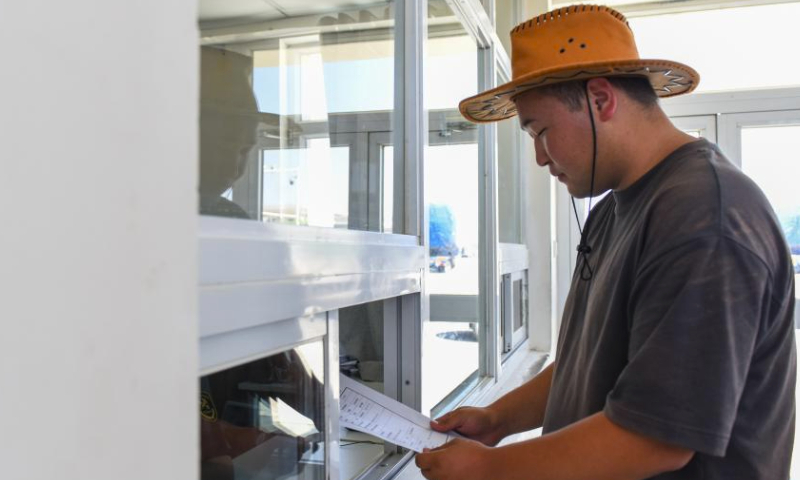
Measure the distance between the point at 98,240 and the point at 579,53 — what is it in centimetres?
79

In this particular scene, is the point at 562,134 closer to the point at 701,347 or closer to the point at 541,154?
the point at 541,154

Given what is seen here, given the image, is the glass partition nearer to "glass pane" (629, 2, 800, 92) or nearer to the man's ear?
"glass pane" (629, 2, 800, 92)

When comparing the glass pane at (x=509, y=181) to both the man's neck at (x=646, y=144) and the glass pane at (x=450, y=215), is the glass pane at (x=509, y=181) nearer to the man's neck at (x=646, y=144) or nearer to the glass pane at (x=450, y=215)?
the glass pane at (x=450, y=215)

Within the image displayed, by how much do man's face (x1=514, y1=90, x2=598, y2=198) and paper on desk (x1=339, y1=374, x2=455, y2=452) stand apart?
468 mm

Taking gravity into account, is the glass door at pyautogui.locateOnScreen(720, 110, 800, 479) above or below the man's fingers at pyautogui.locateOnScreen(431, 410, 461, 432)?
above

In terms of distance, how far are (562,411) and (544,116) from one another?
48 cm

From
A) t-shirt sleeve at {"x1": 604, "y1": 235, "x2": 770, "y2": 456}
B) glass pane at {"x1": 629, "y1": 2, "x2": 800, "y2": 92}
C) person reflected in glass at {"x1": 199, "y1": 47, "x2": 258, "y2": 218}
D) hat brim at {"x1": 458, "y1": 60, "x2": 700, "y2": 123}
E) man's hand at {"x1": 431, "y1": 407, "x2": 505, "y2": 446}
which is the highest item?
glass pane at {"x1": 629, "y1": 2, "x2": 800, "y2": 92}

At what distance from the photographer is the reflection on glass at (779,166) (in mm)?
3422

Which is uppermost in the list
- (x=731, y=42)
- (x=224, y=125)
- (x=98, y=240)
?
(x=731, y=42)

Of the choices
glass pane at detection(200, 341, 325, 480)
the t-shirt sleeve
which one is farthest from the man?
glass pane at detection(200, 341, 325, 480)

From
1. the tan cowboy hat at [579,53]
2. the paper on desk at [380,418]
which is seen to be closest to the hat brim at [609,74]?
the tan cowboy hat at [579,53]

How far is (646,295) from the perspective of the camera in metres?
0.79

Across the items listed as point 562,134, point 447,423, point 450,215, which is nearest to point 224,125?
point 562,134

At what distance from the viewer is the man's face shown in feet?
3.22
